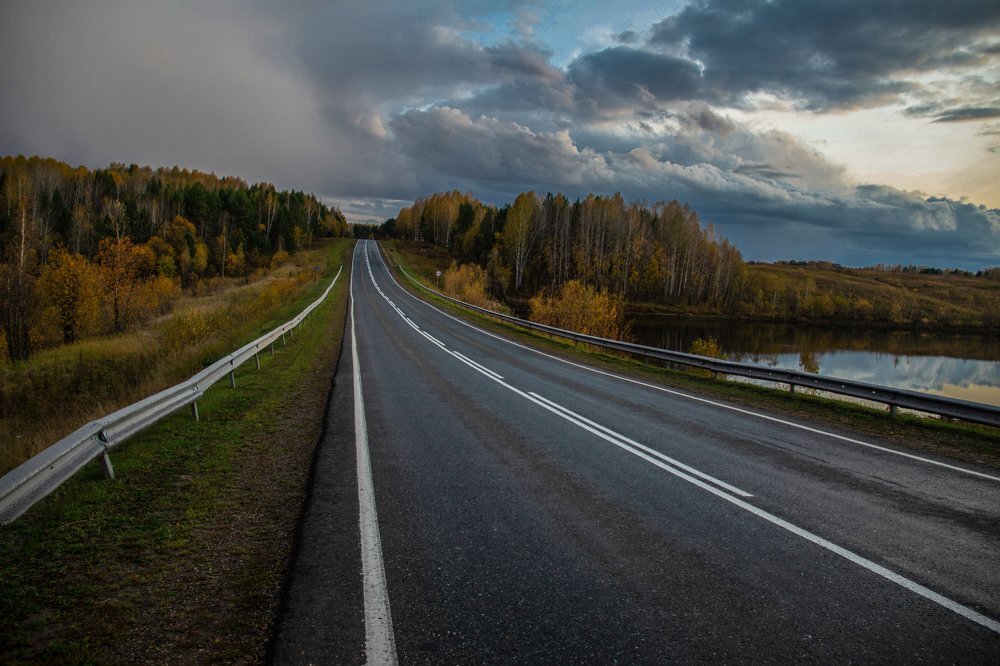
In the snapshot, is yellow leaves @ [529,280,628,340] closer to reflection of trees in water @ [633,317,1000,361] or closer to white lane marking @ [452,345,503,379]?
reflection of trees in water @ [633,317,1000,361]

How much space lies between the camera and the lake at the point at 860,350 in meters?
32.8

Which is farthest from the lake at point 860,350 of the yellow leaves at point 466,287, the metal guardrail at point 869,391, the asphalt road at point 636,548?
the asphalt road at point 636,548

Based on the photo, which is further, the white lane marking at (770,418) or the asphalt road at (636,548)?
the white lane marking at (770,418)

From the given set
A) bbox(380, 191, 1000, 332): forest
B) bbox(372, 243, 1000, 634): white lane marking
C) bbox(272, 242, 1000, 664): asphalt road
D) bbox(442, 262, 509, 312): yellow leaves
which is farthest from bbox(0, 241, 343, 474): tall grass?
bbox(380, 191, 1000, 332): forest

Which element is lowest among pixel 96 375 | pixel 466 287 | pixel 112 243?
pixel 96 375

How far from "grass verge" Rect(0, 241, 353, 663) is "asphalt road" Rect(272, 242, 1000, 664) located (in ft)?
1.13

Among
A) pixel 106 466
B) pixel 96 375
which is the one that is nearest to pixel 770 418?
pixel 106 466

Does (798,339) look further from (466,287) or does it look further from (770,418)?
(770,418)

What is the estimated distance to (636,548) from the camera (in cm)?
414

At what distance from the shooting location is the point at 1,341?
2591 centimetres

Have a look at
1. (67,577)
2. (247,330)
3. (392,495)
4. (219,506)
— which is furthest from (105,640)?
(247,330)

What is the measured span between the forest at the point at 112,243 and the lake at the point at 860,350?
36009mm

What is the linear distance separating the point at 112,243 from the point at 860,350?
65043mm

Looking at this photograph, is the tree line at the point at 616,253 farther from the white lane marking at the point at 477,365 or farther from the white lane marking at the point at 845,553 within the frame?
the white lane marking at the point at 845,553
